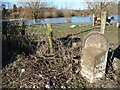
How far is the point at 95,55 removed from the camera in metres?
6.47

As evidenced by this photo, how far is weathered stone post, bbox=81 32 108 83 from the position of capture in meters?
6.50

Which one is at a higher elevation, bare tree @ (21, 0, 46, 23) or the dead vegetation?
bare tree @ (21, 0, 46, 23)

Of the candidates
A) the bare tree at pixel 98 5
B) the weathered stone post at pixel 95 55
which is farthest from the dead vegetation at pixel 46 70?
the bare tree at pixel 98 5

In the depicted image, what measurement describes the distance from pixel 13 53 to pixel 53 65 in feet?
6.20

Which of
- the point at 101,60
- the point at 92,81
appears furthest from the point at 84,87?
the point at 101,60

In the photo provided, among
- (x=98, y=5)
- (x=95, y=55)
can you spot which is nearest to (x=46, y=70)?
→ (x=95, y=55)

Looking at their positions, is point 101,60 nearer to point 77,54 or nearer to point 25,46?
point 77,54

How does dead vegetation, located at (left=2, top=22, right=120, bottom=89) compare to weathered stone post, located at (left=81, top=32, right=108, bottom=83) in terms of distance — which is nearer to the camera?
dead vegetation, located at (left=2, top=22, right=120, bottom=89)

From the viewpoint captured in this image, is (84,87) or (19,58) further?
(19,58)

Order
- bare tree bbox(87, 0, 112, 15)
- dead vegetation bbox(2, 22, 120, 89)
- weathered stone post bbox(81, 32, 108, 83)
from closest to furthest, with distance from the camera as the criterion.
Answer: dead vegetation bbox(2, 22, 120, 89), weathered stone post bbox(81, 32, 108, 83), bare tree bbox(87, 0, 112, 15)

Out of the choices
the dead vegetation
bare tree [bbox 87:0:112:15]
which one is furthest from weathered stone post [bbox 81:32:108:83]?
bare tree [bbox 87:0:112:15]

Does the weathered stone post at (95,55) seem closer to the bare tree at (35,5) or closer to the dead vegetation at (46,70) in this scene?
the dead vegetation at (46,70)

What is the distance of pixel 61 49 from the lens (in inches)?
289

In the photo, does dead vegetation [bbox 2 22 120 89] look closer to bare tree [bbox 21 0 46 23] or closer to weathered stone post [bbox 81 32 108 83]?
weathered stone post [bbox 81 32 108 83]
